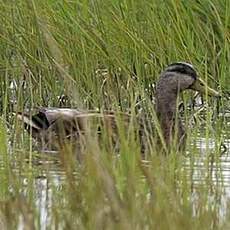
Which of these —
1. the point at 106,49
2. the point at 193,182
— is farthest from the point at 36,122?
the point at 193,182

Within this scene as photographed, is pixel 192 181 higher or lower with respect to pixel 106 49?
lower

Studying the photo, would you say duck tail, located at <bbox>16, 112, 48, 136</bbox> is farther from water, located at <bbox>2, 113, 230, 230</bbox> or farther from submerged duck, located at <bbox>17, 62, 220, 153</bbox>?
water, located at <bbox>2, 113, 230, 230</bbox>

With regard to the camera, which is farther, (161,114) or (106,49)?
(106,49)

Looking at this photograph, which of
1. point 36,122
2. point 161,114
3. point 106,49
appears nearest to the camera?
point 36,122

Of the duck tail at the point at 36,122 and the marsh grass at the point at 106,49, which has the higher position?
the marsh grass at the point at 106,49

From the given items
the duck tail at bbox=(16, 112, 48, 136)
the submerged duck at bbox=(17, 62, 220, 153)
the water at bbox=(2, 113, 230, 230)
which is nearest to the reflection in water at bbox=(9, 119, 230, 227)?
the water at bbox=(2, 113, 230, 230)

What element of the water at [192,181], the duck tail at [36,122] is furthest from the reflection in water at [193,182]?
the duck tail at [36,122]

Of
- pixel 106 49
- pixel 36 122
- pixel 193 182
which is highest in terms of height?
pixel 106 49

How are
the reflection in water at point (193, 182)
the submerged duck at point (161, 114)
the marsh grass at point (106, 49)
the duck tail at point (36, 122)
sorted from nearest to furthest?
the reflection in water at point (193, 182) < the submerged duck at point (161, 114) < the duck tail at point (36, 122) < the marsh grass at point (106, 49)

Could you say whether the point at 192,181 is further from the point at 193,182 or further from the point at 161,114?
the point at 161,114

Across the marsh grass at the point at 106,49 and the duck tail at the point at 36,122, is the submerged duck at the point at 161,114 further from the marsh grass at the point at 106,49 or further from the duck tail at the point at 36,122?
the marsh grass at the point at 106,49

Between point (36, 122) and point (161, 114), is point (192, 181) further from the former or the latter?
point (161, 114)

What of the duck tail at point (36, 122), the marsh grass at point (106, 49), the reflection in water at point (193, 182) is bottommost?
the reflection in water at point (193, 182)

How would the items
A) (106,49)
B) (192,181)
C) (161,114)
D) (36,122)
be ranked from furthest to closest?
(106,49), (161,114), (36,122), (192,181)
